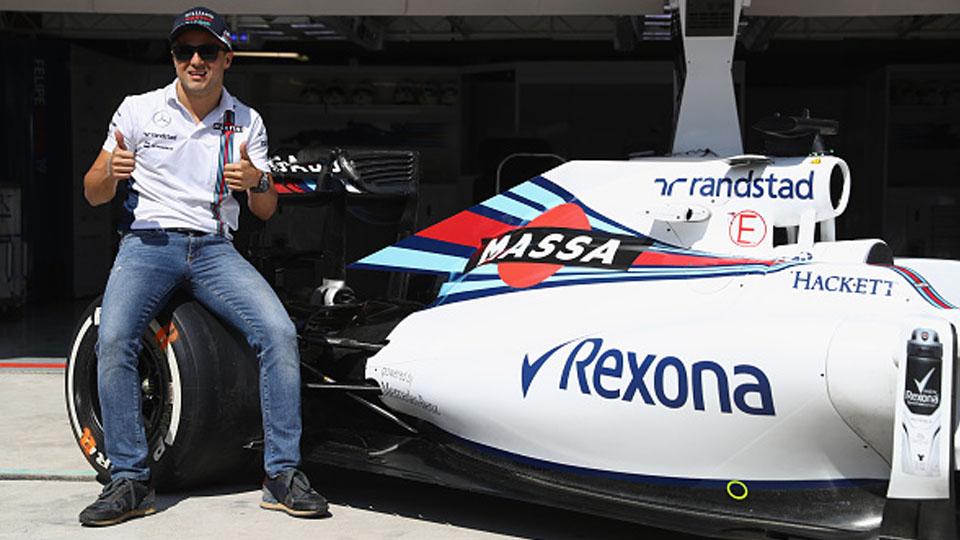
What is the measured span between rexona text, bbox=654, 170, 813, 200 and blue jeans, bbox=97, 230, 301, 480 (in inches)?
59.0

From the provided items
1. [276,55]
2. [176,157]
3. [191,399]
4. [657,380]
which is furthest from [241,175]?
[276,55]

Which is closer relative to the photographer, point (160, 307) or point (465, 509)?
point (160, 307)

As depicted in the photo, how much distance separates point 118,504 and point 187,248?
918mm

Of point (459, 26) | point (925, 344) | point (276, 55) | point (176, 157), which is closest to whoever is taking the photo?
point (925, 344)

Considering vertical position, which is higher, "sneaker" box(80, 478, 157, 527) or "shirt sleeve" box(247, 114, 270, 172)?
"shirt sleeve" box(247, 114, 270, 172)

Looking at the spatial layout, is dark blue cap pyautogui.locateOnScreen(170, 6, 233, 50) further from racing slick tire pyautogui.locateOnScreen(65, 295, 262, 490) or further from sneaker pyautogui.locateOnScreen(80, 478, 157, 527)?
sneaker pyautogui.locateOnScreen(80, 478, 157, 527)

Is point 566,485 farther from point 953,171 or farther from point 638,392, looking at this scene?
point 953,171

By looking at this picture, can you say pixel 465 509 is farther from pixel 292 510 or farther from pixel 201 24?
pixel 201 24

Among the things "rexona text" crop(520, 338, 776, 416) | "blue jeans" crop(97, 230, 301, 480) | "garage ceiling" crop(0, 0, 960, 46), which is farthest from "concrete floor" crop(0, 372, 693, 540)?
"garage ceiling" crop(0, 0, 960, 46)

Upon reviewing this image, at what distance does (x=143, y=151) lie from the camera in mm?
4254

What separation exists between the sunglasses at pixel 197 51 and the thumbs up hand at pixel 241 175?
398 millimetres

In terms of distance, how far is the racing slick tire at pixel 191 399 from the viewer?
14.0 feet

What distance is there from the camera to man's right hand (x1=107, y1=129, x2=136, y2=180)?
4.05 m

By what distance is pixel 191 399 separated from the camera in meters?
4.28
